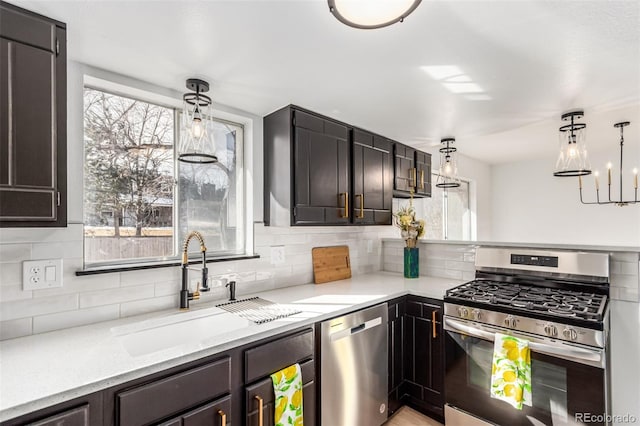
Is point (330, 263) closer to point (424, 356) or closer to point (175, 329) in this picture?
point (424, 356)

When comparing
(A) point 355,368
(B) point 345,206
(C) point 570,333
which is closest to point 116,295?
(A) point 355,368

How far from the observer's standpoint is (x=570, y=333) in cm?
168

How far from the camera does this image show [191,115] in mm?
1854

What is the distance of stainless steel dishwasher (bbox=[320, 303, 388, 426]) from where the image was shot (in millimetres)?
1800

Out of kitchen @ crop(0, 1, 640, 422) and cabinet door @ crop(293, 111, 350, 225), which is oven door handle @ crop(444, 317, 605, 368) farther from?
cabinet door @ crop(293, 111, 350, 225)

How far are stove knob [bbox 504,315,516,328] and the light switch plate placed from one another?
7.69 feet

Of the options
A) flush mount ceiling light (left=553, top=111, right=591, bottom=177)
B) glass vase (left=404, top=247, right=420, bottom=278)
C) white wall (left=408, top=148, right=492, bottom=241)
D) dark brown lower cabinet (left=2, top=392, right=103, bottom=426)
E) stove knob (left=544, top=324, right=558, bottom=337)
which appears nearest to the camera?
dark brown lower cabinet (left=2, top=392, right=103, bottom=426)

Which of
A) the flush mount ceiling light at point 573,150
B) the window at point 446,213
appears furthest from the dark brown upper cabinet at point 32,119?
the window at point 446,213

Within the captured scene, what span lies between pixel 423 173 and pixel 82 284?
2.97m

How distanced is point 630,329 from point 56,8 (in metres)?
3.29

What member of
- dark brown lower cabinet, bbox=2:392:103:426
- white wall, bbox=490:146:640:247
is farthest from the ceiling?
white wall, bbox=490:146:640:247

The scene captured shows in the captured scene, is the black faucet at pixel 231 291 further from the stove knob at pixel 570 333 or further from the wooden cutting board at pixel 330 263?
the stove knob at pixel 570 333

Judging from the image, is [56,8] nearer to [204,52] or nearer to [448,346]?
[204,52]

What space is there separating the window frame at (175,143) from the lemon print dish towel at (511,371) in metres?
1.62
